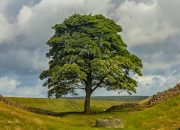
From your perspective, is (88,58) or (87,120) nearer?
(87,120)

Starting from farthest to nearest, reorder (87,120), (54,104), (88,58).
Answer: (54,104) → (88,58) → (87,120)

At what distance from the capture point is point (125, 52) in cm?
8144

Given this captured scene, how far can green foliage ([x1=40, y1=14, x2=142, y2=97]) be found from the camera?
75.8 metres

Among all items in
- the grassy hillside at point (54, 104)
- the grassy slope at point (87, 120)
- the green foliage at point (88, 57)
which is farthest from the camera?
the grassy hillside at point (54, 104)

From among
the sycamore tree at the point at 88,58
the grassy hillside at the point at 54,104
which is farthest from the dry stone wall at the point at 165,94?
the grassy hillside at the point at 54,104

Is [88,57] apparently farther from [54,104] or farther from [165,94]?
[54,104]

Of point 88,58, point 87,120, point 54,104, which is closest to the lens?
point 87,120

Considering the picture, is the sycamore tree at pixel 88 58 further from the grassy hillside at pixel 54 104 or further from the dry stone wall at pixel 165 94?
the grassy hillside at pixel 54 104

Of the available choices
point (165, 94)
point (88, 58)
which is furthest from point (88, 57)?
point (165, 94)

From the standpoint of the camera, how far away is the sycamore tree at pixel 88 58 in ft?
249

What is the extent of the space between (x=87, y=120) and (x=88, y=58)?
15393 mm

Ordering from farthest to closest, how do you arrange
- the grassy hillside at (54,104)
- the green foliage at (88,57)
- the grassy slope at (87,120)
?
1. the grassy hillside at (54,104)
2. the green foliage at (88,57)
3. the grassy slope at (87,120)

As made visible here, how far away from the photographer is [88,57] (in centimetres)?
7844

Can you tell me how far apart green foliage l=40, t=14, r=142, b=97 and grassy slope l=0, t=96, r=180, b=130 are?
7.52m
